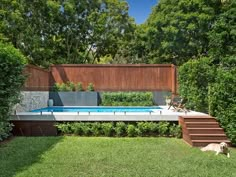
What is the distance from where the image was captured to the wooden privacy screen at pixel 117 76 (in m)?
14.6

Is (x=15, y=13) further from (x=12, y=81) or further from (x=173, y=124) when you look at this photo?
(x=173, y=124)

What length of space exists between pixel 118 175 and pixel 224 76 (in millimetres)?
4075

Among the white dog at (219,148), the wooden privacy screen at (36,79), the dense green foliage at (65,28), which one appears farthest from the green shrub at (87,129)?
the dense green foliage at (65,28)

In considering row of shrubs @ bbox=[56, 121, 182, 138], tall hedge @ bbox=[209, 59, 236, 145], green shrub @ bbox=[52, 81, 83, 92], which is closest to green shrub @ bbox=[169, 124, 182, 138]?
row of shrubs @ bbox=[56, 121, 182, 138]

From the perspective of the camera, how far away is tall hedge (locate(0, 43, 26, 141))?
6.57 m

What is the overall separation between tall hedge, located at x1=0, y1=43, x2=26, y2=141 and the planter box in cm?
636

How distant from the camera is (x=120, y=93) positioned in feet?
45.6

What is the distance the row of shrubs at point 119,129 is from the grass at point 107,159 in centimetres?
72

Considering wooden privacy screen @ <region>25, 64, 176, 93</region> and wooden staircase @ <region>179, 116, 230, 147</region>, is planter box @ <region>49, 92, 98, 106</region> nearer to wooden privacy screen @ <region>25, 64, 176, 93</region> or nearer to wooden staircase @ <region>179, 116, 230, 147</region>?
wooden privacy screen @ <region>25, 64, 176, 93</region>

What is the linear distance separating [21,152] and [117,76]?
356 inches

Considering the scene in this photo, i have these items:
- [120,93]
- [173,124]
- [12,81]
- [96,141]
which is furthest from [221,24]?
[12,81]

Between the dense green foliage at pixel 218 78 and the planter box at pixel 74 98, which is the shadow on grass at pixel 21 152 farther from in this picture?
the planter box at pixel 74 98

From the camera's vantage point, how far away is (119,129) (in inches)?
327

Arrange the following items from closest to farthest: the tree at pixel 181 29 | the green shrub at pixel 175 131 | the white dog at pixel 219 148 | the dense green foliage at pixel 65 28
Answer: the white dog at pixel 219 148, the green shrub at pixel 175 131, the dense green foliage at pixel 65 28, the tree at pixel 181 29
